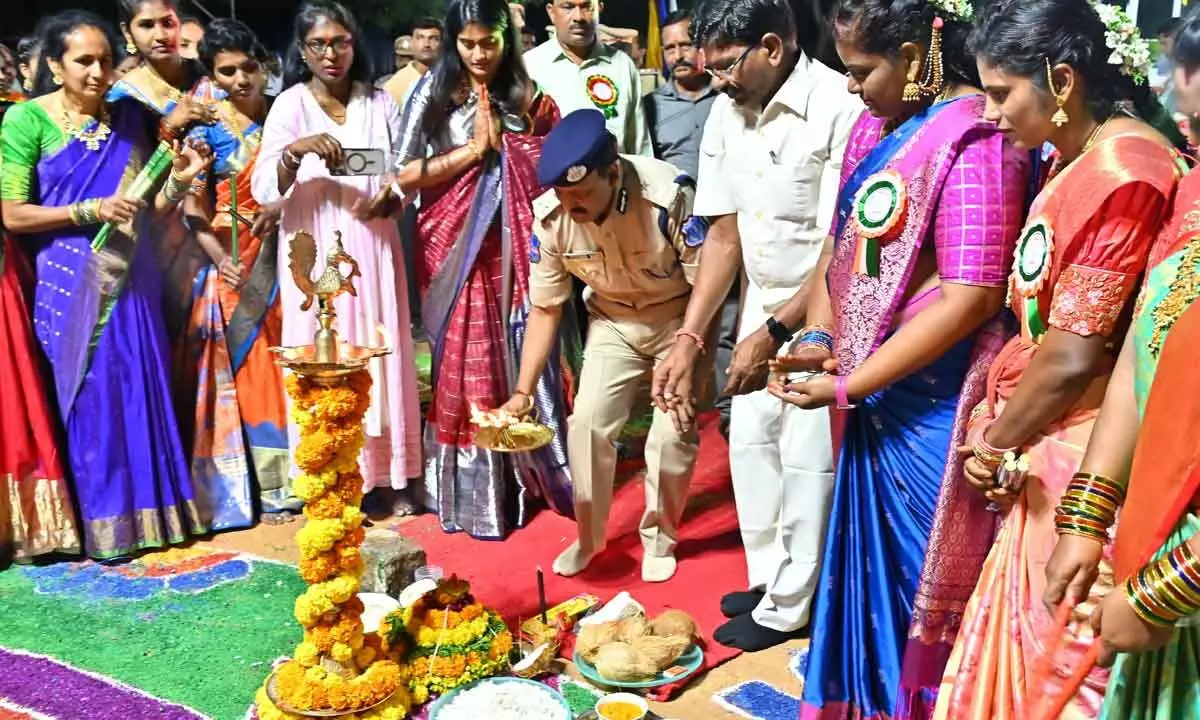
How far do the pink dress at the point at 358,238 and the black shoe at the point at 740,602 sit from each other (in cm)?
157

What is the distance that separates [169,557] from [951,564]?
10.5 feet

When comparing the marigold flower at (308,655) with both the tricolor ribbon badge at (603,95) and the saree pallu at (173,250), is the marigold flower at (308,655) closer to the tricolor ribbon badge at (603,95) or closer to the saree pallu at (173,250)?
the saree pallu at (173,250)

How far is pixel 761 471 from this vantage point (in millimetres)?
3848

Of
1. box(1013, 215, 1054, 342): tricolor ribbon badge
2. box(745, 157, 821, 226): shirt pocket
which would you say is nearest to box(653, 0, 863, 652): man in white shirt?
box(745, 157, 821, 226): shirt pocket

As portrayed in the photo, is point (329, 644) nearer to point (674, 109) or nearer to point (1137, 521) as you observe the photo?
point (1137, 521)

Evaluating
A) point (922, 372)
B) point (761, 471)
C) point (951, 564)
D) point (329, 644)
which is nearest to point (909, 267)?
point (922, 372)

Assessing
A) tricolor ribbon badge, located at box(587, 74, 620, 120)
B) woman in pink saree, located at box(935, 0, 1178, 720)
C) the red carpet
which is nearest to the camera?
woman in pink saree, located at box(935, 0, 1178, 720)

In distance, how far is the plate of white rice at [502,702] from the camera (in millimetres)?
3139

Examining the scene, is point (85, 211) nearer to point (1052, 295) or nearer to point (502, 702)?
point (502, 702)

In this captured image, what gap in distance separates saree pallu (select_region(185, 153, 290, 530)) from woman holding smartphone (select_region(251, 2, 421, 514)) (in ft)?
0.57

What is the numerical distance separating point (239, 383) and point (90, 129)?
47.7 inches

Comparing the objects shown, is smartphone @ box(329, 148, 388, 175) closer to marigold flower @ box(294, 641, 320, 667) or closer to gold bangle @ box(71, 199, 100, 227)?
gold bangle @ box(71, 199, 100, 227)

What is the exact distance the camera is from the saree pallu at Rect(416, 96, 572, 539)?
4562mm

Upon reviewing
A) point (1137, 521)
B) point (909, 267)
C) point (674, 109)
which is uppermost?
point (674, 109)
